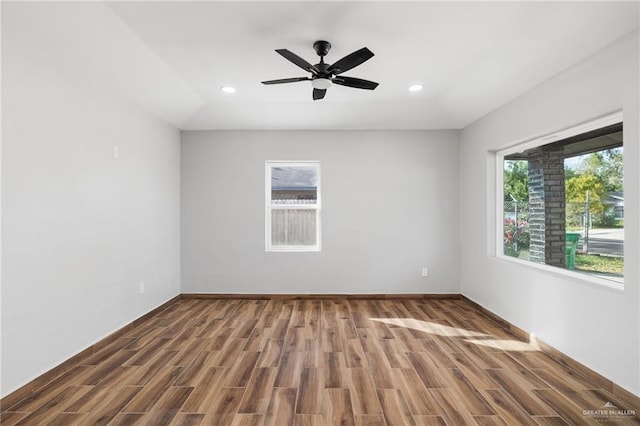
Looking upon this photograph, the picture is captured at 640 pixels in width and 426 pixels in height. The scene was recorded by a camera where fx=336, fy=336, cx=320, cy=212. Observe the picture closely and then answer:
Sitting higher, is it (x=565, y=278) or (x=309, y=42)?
(x=309, y=42)

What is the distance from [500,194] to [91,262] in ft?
14.6

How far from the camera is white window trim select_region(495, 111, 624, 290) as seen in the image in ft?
8.27

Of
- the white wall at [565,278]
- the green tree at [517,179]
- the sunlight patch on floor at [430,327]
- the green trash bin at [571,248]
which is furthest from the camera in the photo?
the green tree at [517,179]

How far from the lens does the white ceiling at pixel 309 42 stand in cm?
225

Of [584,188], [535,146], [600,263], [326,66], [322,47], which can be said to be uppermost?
[322,47]

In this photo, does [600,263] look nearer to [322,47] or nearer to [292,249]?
[322,47]

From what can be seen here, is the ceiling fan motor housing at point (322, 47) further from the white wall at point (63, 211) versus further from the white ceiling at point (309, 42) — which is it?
the white wall at point (63, 211)

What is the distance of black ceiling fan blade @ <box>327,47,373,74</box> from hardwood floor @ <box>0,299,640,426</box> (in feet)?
7.74

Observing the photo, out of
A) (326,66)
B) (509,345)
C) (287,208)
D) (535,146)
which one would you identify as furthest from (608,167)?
(287,208)

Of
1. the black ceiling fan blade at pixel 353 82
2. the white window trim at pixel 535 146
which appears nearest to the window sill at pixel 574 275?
the white window trim at pixel 535 146

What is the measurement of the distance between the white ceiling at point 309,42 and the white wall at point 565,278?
171mm

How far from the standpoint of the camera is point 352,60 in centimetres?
248

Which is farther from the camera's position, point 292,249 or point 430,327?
point 292,249

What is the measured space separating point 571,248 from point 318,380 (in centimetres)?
246
